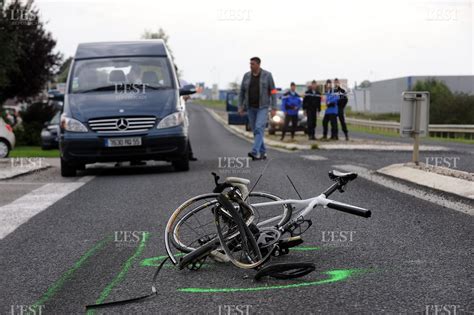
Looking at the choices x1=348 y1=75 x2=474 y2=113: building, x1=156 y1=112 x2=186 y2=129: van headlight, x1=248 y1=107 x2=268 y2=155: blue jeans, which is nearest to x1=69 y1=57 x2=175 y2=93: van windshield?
x1=156 y1=112 x2=186 y2=129: van headlight

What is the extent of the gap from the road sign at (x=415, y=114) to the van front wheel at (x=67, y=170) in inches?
231

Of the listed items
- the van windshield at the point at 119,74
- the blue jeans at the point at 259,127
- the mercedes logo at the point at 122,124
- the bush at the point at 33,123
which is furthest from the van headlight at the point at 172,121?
the bush at the point at 33,123

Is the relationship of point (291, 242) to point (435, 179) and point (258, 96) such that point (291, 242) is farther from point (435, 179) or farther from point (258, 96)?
point (258, 96)

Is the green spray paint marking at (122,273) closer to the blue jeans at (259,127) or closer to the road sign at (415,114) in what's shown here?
the road sign at (415,114)

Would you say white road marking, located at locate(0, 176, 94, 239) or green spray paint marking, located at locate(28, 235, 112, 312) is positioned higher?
green spray paint marking, located at locate(28, 235, 112, 312)

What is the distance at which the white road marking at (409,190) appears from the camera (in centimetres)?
884

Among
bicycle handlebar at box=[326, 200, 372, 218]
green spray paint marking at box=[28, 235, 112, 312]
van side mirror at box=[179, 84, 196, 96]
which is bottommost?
green spray paint marking at box=[28, 235, 112, 312]

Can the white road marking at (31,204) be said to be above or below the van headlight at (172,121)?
below

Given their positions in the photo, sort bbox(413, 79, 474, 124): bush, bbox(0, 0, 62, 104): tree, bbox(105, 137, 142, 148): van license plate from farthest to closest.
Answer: bbox(413, 79, 474, 124): bush → bbox(0, 0, 62, 104): tree → bbox(105, 137, 142, 148): van license plate

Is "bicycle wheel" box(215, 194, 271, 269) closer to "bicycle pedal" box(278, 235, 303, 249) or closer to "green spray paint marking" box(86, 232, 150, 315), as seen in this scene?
"bicycle pedal" box(278, 235, 303, 249)

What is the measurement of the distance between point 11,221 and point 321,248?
3.80 meters

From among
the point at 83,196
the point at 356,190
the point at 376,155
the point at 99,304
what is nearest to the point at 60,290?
the point at 99,304

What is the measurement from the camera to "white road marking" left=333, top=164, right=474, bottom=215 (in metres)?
8.84

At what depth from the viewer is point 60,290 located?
17.2 ft
